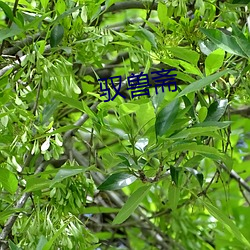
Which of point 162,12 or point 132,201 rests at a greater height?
point 162,12

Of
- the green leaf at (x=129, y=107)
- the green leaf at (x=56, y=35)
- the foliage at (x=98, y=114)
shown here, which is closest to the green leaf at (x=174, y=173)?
the foliage at (x=98, y=114)

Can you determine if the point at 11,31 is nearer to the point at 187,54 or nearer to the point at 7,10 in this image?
the point at 7,10

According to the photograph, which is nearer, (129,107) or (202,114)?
(129,107)

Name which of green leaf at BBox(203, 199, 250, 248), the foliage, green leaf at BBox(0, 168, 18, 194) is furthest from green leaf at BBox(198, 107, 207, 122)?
green leaf at BBox(0, 168, 18, 194)

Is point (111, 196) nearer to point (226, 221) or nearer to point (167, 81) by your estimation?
point (167, 81)

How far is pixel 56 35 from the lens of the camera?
86 cm

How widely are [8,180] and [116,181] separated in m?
0.13

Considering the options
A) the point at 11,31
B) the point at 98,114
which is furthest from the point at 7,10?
the point at 98,114

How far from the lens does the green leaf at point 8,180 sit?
801mm

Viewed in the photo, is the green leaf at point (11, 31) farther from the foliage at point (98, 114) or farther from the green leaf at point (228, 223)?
the green leaf at point (228, 223)

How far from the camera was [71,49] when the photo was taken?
2.82 ft

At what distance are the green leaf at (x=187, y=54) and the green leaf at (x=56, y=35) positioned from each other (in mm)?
146

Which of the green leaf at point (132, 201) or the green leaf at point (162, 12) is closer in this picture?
the green leaf at point (132, 201)

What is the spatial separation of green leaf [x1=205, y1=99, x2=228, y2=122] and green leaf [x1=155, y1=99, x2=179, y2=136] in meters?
0.09
